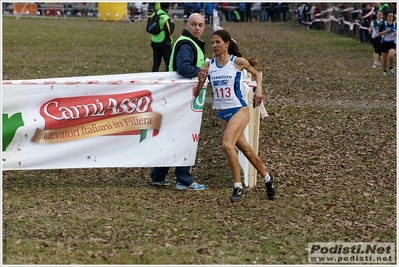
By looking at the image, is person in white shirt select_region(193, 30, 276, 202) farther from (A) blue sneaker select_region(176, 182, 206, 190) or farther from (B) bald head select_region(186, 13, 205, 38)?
(A) blue sneaker select_region(176, 182, 206, 190)

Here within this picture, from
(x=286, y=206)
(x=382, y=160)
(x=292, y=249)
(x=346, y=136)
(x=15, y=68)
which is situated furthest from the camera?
(x=15, y=68)

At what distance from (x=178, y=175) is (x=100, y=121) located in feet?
3.78

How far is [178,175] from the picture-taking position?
10367mm

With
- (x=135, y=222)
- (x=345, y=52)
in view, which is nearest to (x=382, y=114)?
(x=135, y=222)

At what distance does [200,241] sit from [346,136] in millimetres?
6564

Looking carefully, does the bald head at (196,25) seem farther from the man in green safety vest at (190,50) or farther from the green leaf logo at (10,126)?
the green leaf logo at (10,126)

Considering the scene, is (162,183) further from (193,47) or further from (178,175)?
(193,47)

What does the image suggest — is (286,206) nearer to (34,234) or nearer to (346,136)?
(34,234)

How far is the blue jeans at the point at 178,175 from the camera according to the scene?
10.3 meters

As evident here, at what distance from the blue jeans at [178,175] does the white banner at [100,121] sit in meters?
0.09

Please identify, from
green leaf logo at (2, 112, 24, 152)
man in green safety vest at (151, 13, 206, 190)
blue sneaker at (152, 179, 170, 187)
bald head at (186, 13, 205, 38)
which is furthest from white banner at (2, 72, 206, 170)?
bald head at (186, 13, 205, 38)

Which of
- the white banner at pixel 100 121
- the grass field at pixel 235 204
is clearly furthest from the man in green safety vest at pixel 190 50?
the grass field at pixel 235 204

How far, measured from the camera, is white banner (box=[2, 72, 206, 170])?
9883 millimetres

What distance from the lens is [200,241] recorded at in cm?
794
